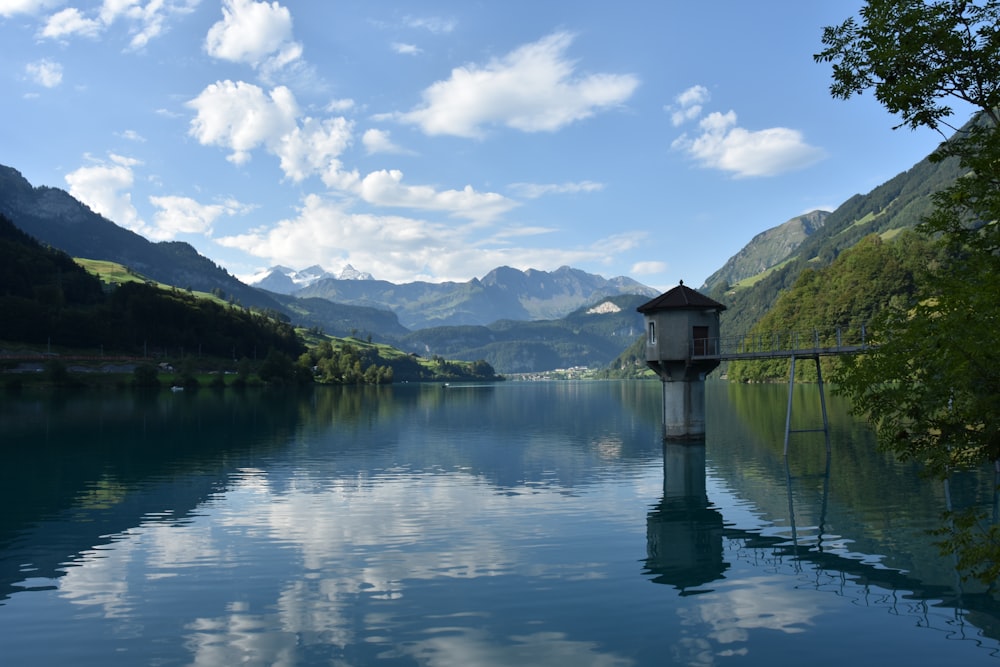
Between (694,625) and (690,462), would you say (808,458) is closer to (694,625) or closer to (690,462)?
(690,462)

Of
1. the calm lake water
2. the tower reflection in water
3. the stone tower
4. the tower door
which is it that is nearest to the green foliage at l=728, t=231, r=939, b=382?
the stone tower

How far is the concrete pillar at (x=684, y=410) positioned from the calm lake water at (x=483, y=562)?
16.6ft

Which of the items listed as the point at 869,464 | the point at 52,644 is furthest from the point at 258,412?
the point at 52,644

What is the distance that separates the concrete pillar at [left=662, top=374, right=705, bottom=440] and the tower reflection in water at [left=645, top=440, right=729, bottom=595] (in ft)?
42.0

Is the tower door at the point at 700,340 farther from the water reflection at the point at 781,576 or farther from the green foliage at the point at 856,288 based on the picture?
the green foliage at the point at 856,288

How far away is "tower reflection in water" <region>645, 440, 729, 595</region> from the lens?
24511mm

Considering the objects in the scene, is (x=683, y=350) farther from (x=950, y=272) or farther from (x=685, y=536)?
(x=950, y=272)

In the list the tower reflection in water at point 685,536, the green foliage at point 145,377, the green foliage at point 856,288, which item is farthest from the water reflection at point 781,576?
the green foliage at point 145,377

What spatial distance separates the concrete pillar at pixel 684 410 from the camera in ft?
203

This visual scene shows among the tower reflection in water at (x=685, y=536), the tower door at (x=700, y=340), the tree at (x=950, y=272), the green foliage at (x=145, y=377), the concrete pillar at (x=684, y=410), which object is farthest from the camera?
the green foliage at (x=145, y=377)

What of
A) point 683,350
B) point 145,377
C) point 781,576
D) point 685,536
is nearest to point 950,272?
point 781,576

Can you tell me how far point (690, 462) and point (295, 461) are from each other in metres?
31.1

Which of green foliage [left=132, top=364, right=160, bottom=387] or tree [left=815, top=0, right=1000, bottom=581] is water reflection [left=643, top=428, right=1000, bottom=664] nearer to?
tree [left=815, top=0, right=1000, bottom=581]

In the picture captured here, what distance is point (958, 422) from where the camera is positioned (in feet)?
56.5
